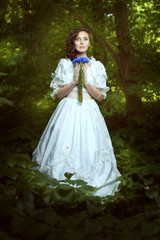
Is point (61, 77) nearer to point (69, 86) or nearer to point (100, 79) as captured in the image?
point (69, 86)

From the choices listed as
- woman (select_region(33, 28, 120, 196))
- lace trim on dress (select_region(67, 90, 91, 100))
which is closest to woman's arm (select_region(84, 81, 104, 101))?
woman (select_region(33, 28, 120, 196))

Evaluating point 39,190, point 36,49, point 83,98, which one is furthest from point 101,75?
point 36,49

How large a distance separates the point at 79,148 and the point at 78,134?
0.18 meters

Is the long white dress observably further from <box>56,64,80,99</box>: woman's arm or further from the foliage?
the foliage

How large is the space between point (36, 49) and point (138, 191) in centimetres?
365

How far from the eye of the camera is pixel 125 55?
5477mm

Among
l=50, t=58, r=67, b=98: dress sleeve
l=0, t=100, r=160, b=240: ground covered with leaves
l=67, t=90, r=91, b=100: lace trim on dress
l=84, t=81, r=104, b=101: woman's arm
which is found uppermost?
l=50, t=58, r=67, b=98: dress sleeve

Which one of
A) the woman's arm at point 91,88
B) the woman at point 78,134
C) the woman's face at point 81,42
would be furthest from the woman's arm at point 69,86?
the woman's face at point 81,42

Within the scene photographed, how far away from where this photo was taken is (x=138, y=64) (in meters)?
5.01

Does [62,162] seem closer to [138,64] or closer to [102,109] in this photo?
[102,109]

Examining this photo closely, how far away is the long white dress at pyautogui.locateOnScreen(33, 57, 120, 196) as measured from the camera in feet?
10.0

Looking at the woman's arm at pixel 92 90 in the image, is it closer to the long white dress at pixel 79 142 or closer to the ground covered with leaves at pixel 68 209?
the long white dress at pixel 79 142

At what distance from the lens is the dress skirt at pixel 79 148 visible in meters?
3.05

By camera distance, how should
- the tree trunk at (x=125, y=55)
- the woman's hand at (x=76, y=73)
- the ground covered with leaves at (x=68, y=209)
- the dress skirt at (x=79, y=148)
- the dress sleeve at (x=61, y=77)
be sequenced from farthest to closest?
the tree trunk at (x=125, y=55)
the dress sleeve at (x=61, y=77)
the woman's hand at (x=76, y=73)
the dress skirt at (x=79, y=148)
the ground covered with leaves at (x=68, y=209)
